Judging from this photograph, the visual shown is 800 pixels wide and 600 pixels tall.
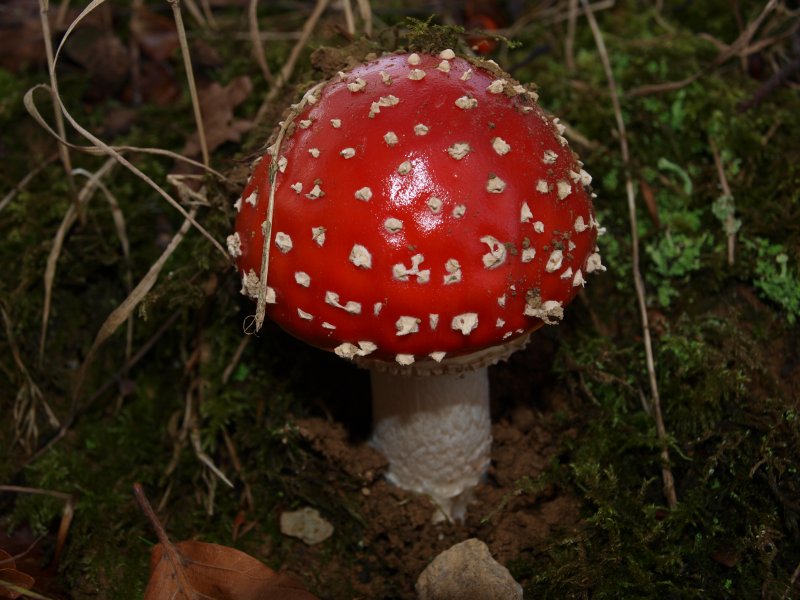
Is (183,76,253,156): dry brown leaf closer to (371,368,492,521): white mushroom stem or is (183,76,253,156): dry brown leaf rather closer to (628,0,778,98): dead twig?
(371,368,492,521): white mushroom stem

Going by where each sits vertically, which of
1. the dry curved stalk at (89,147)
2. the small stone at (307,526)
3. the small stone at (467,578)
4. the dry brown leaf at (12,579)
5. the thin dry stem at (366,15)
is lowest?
the small stone at (307,526)

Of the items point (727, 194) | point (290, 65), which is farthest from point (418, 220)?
point (727, 194)

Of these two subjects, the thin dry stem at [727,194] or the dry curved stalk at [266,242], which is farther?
the thin dry stem at [727,194]

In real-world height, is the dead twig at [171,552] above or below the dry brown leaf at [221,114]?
below

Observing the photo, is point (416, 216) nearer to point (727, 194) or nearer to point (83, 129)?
point (83, 129)

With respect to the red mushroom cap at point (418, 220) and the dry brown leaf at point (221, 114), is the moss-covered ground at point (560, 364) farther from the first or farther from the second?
the red mushroom cap at point (418, 220)

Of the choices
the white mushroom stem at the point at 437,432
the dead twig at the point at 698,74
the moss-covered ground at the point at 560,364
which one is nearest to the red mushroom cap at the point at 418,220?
the white mushroom stem at the point at 437,432
